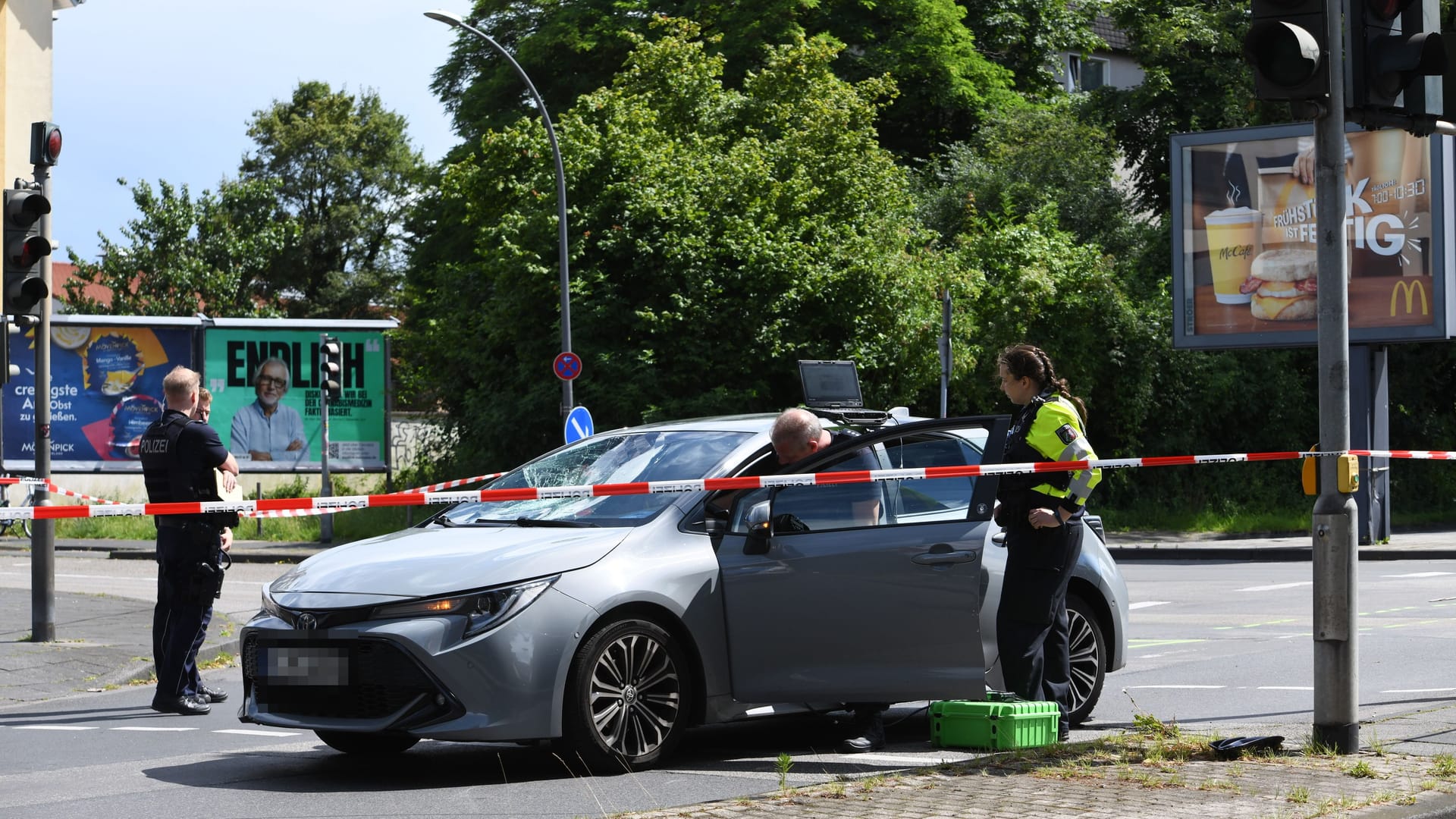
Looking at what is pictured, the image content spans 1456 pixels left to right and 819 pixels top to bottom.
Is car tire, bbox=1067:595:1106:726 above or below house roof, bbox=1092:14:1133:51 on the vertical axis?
below

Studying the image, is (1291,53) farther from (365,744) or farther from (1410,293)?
(1410,293)

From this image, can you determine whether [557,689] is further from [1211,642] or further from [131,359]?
[131,359]

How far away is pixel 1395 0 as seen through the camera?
639 cm

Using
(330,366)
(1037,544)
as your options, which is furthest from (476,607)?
(330,366)

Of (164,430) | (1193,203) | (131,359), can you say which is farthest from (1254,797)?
(131,359)

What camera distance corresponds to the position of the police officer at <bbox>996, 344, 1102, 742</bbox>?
686 centimetres

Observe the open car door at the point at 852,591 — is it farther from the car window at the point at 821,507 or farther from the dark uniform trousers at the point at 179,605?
the dark uniform trousers at the point at 179,605

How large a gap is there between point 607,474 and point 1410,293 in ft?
62.6

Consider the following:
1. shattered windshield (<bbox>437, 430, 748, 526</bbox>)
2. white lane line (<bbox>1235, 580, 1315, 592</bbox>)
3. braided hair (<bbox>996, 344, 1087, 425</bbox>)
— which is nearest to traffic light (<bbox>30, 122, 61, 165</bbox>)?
shattered windshield (<bbox>437, 430, 748, 526</bbox>)

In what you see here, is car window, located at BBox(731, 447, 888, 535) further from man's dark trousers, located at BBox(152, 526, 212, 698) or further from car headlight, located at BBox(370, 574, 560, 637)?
man's dark trousers, located at BBox(152, 526, 212, 698)

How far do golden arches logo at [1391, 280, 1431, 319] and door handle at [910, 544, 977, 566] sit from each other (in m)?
18.5

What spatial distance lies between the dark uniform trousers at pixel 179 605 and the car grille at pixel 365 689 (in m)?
2.66

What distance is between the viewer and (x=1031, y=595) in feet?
22.5

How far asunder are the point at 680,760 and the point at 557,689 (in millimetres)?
936
